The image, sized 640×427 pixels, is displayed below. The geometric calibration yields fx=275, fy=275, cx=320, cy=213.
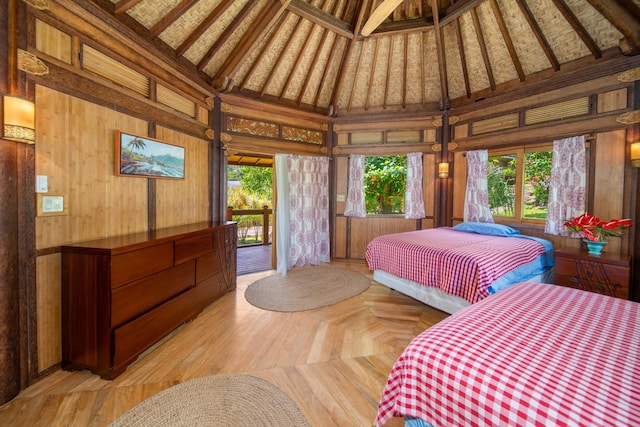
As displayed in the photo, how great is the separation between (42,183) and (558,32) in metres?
5.82

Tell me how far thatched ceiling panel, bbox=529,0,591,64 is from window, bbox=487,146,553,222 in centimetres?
124

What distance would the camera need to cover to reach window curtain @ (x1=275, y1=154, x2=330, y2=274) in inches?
192

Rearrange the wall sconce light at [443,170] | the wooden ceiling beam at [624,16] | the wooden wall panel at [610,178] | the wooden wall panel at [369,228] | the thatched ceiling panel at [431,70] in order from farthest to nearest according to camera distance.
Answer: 1. the wooden wall panel at [369,228]
2. the wall sconce light at [443,170]
3. the thatched ceiling panel at [431,70]
4. the wooden wall panel at [610,178]
5. the wooden ceiling beam at [624,16]

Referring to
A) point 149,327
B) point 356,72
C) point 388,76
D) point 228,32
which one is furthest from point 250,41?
point 149,327

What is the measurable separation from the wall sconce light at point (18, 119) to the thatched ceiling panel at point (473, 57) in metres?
5.12

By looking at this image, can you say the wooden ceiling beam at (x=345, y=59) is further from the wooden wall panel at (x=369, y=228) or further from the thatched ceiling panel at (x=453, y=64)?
the wooden wall panel at (x=369, y=228)

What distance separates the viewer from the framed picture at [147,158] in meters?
2.68

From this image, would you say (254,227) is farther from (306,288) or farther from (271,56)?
(271,56)

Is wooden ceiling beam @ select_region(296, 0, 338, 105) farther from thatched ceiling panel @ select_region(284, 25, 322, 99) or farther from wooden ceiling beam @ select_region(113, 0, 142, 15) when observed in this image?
wooden ceiling beam @ select_region(113, 0, 142, 15)

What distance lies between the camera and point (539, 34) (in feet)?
12.0

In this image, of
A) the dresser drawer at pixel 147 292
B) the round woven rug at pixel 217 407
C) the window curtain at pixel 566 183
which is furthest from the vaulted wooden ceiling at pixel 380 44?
the round woven rug at pixel 217 407

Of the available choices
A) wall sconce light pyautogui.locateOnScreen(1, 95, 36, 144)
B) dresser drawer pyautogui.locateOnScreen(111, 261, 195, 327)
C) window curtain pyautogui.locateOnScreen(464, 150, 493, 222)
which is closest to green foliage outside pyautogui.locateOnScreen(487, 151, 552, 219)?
window curtain pyautogui.locateOnScreen(464, 150, 493, 222)

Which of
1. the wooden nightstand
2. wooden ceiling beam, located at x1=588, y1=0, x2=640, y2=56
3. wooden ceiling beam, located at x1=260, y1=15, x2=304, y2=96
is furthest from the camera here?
wooden ceiling beam, located at x1=260, y1=15, x2=304, y2=96

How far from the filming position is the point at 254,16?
3715 mm
